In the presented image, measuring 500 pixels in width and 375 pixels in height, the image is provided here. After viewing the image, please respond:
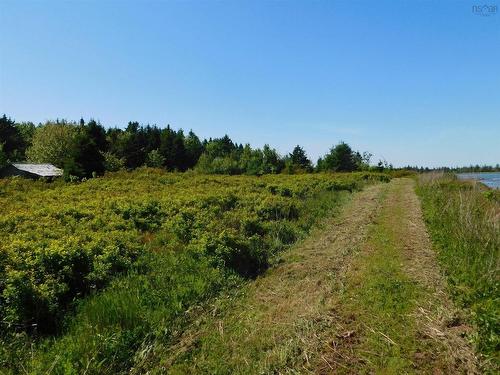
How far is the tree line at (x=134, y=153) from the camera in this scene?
48578mm

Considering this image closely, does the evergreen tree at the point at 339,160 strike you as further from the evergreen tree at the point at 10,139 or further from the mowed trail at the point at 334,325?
the mowed trail at the point at 334,325

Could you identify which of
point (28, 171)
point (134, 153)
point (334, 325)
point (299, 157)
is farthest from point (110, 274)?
point (299, 157)

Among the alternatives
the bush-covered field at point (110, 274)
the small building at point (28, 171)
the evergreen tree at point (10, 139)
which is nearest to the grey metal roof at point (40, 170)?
the small building at point (28, 171)

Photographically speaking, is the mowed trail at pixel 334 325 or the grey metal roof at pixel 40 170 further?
the grey metal roof at pixel 40 170

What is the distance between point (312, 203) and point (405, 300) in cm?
1082

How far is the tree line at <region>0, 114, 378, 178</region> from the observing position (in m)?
48.6

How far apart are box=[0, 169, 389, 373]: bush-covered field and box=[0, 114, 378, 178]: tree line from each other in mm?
32813

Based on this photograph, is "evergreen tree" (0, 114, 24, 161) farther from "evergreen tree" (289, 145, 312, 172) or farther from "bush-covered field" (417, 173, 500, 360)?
"bush-covered field" (417, 173, 500, 360)

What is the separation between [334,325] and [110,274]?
4.33m

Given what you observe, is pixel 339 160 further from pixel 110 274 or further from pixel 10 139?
pixel 110 274

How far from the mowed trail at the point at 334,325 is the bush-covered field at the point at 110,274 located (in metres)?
0.60

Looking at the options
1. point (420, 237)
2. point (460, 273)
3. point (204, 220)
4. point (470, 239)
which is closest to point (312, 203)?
point (420, 237)

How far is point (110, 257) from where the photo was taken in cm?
742

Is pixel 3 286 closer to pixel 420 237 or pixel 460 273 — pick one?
pixel 460 273
